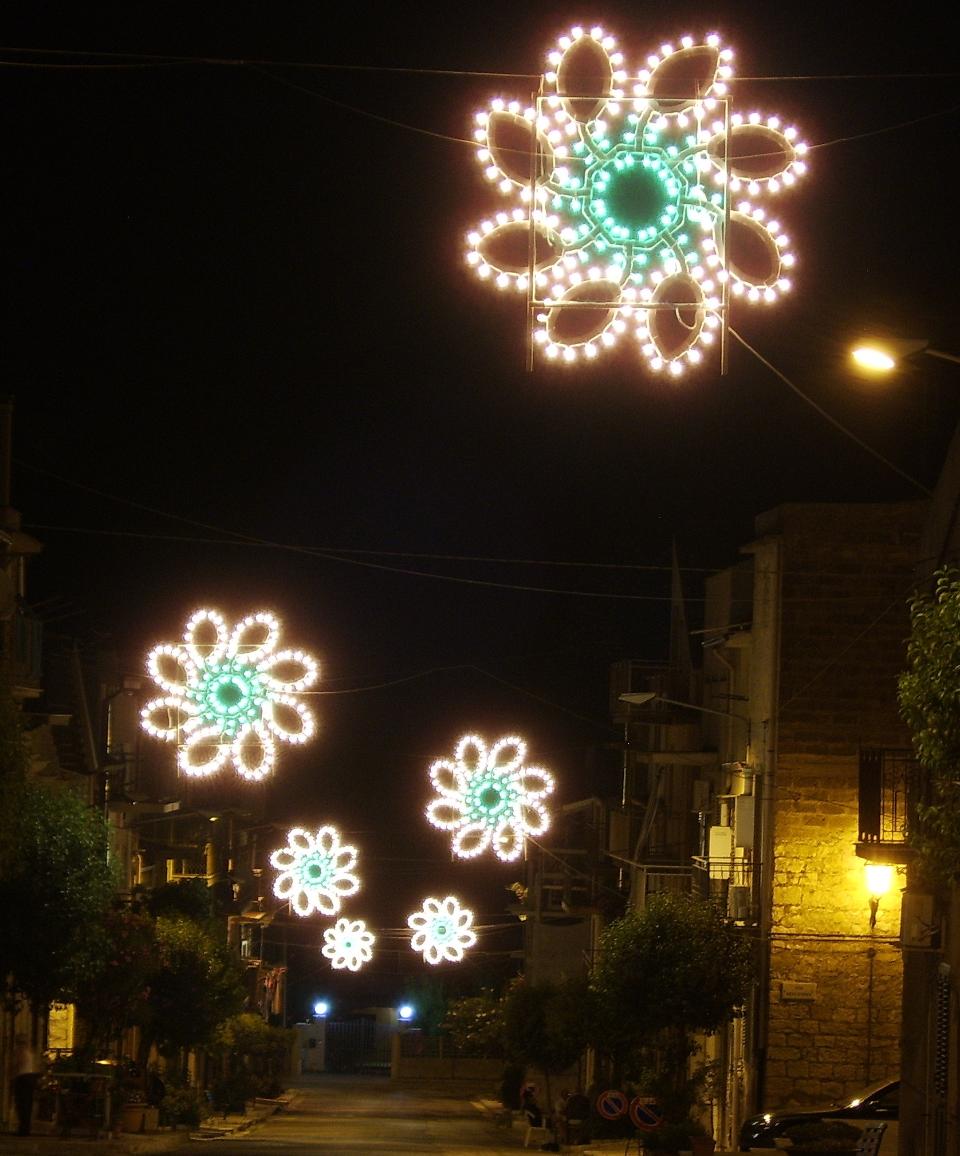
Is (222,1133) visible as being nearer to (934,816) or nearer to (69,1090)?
(69,1090)

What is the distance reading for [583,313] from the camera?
1127cm

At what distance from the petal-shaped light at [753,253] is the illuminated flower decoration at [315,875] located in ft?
65.3

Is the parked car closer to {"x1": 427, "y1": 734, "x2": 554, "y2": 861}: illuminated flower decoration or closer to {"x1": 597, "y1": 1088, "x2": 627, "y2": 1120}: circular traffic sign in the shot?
{"x1": 597, "y1": 1088, "x2": 627, "y2": 1120}: circular traffic sign

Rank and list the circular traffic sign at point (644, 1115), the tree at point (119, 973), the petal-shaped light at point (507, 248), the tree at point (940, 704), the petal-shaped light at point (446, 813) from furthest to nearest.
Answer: the tree at point (119, 973)
the circular traffic sign at point (644, 1115)
the petal-shaped light at point (446, 813)
the tree at point (940, 704)
the petal-shaped light at point (507, 248)

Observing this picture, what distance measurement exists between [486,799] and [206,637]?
15.4ft

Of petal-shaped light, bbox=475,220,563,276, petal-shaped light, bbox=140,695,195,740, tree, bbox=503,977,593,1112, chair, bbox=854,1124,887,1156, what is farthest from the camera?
tree, bbox=503,977,593,1112

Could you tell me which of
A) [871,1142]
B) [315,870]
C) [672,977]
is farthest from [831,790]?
[871,1142]

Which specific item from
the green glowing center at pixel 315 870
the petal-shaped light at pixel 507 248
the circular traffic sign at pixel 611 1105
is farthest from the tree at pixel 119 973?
the petal-shaped light at pixel 507 248

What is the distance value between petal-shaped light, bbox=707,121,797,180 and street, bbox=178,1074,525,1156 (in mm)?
18696

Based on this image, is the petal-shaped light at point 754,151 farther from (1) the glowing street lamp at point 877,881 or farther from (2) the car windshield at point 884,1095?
(1) the glowing street lamp at point 877,881

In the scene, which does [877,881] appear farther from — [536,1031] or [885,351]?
[536,1031]

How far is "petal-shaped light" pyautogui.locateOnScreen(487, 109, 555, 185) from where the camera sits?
37.1 feet

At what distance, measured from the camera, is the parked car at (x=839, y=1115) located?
25391mm

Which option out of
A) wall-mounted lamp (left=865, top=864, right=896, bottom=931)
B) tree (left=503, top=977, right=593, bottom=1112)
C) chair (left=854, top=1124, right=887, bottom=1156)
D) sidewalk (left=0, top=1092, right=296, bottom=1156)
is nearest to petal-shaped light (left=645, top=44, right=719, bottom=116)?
chair (left=854, top=1124, right=887, bottom=1156)
